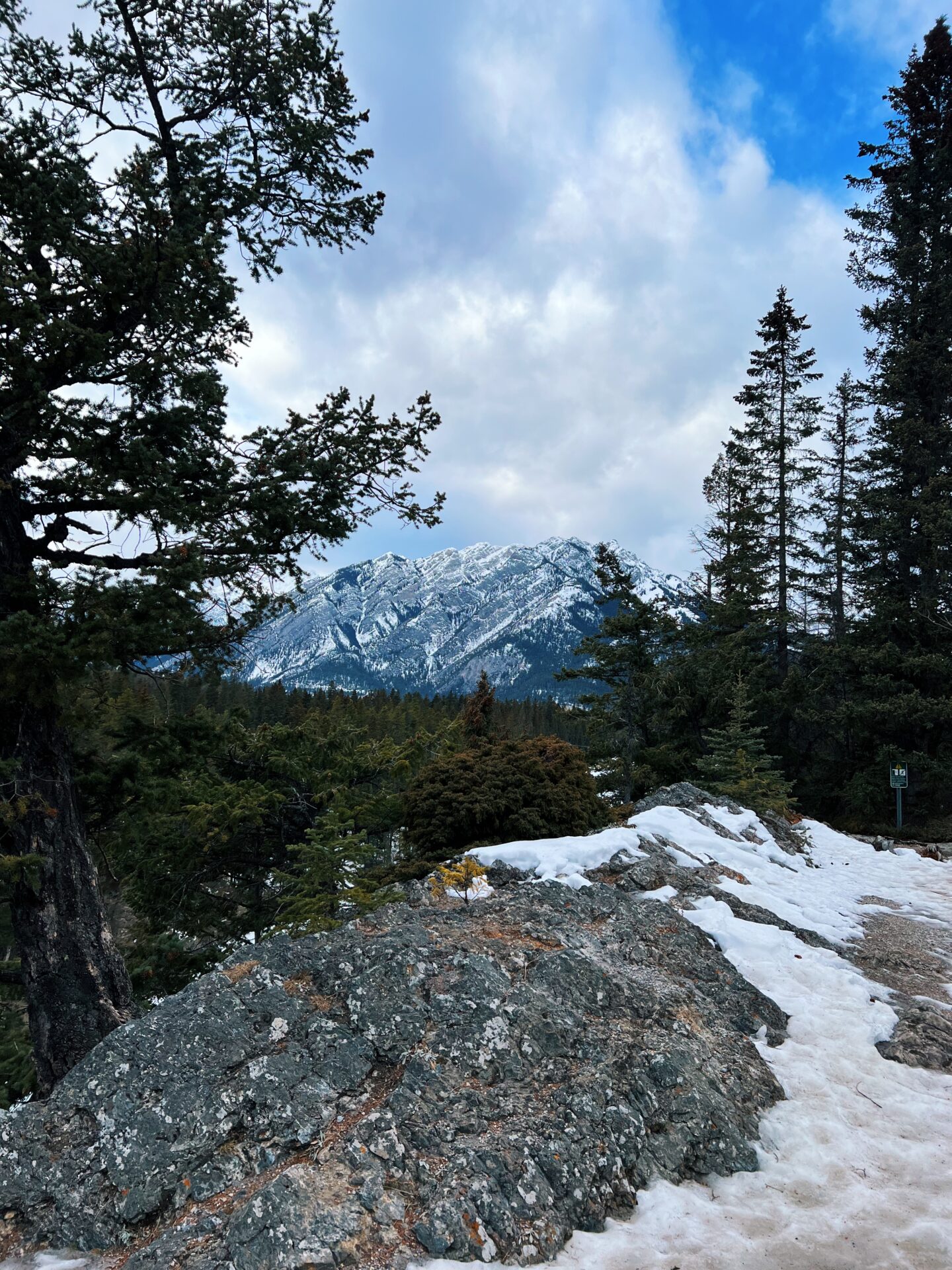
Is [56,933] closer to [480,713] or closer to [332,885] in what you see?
[332,885]

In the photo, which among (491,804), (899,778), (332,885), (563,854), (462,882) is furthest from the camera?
(899,778)

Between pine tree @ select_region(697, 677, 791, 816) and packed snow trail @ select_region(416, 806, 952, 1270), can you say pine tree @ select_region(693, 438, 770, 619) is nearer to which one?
pine tree @ select_region(697, 677, 791, 816)

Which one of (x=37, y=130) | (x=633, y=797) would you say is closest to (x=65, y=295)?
(x=37, y=130)

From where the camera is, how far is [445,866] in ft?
22.2

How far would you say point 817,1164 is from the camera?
3.47 metres

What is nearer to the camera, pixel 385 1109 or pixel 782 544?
pixel 385 1109

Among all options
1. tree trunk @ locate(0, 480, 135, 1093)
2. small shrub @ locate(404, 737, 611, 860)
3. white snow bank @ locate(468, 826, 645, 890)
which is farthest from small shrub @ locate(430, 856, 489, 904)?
tree trunk @ locate(0, 480, 135, 1093)

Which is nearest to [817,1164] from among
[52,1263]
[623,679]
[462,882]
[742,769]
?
[462,882]

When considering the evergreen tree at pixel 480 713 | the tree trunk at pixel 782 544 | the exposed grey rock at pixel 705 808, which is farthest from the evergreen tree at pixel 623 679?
the exposed grey rock at pixel 705 808

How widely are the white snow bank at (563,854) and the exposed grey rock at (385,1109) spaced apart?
2093 millimetres

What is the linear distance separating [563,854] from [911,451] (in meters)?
19.8

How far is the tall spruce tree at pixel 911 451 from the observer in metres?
19.2

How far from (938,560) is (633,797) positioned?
1156cm

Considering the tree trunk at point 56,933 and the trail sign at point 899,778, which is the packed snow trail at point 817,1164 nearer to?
the tree trunk at point 56,933
